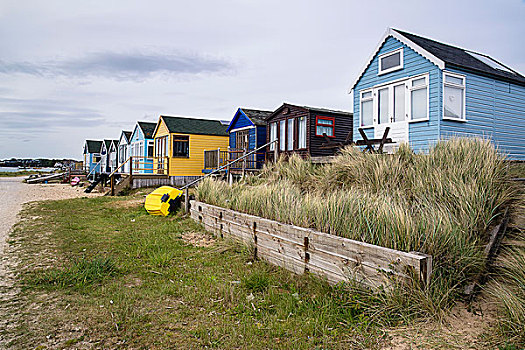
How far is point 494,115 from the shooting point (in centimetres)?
1166

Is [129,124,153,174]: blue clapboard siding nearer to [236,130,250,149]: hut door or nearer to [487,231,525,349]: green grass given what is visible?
[236,130,250,149]: hut door

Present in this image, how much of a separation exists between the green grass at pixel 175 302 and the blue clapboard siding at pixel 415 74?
23.1 feet

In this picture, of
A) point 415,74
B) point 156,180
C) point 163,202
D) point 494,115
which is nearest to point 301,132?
point 415,74

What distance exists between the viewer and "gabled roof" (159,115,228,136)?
891 inches

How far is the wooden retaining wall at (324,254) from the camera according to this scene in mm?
3303

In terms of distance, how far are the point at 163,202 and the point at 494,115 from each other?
10808 millimetres

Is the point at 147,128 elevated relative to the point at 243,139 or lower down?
elevated

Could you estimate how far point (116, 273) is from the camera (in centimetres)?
481

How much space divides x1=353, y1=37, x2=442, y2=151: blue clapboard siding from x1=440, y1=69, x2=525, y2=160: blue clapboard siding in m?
0.29

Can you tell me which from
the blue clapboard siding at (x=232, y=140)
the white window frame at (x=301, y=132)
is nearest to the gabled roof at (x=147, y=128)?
the blue clapboard siding at (x=232, y=140)

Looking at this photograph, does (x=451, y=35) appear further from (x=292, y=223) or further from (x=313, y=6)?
(x=292, y=223)

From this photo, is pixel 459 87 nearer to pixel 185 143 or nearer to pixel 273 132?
pixel 273 132

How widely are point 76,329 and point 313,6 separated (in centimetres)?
966

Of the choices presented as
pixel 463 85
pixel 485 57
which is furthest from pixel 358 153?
pixel 485 57
